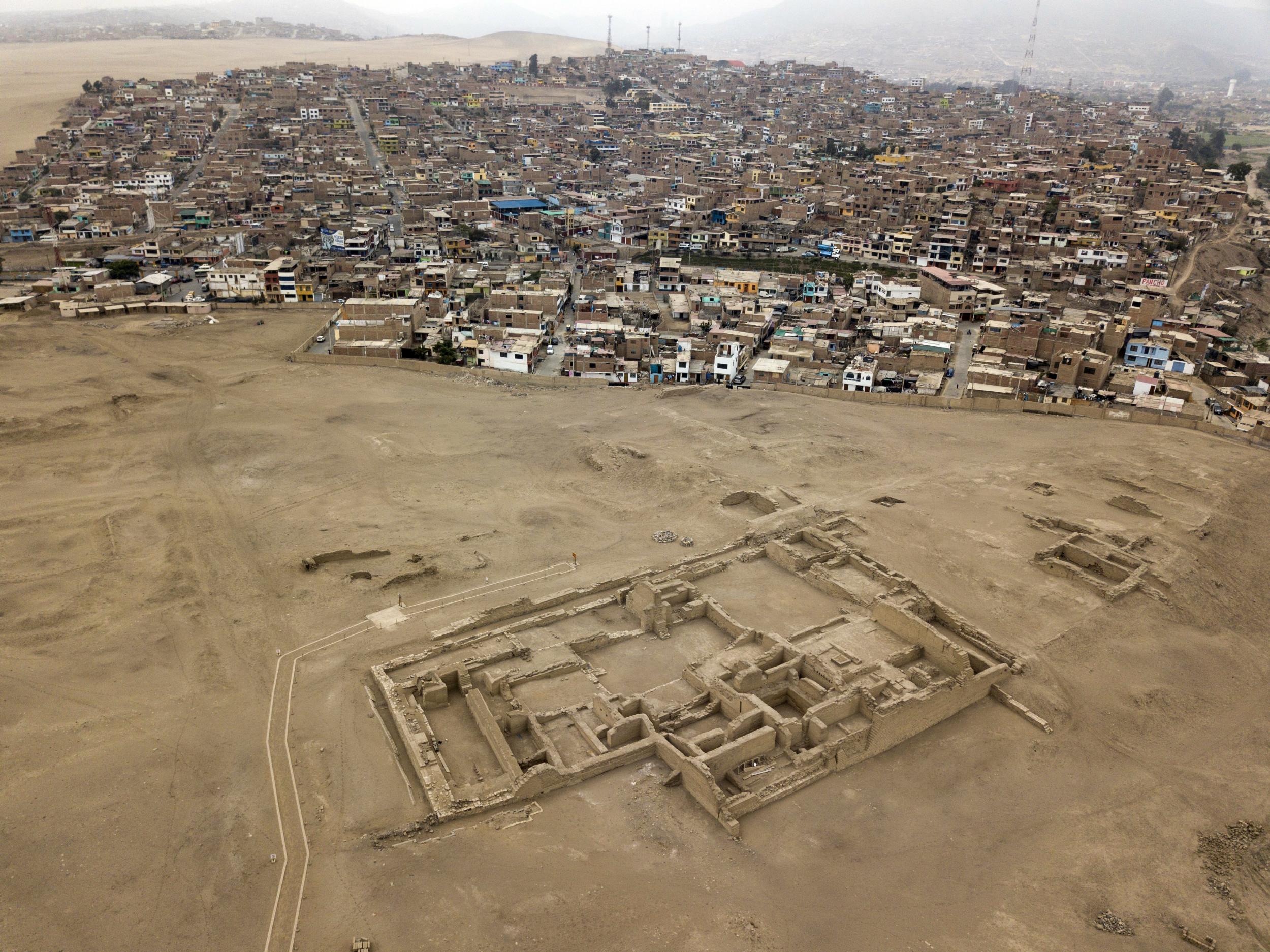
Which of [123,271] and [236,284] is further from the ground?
[123,271]

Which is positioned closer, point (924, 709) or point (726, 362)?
point (924, 709)

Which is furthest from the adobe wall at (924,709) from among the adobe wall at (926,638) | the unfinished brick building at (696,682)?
the adobe wall at (926,638)

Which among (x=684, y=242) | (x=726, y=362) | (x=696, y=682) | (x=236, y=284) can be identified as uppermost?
(x=684, y=242)

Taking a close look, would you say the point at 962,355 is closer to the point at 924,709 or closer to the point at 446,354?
the point at 446,354

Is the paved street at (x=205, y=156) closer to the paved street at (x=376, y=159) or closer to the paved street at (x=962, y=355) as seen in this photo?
the paved street at (x=376, y=159)

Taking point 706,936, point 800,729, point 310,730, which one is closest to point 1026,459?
point 800,729

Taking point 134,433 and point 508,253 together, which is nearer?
point 134,433

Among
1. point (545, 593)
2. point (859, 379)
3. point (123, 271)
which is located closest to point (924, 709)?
point (545, 593)

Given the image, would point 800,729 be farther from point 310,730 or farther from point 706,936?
point 310,730
